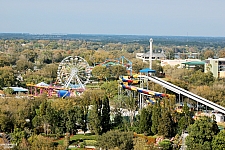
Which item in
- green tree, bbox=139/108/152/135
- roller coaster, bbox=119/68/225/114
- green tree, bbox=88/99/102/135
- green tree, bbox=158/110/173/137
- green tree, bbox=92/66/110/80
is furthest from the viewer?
green tree, bbox=92/66/110/80

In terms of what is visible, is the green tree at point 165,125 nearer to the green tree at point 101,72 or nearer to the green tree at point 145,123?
the green tree at point 145,123

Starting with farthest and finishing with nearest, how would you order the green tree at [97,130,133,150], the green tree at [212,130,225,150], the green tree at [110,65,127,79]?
the green tree at [110,65,127,79], the green tree at [97,130,133,150], the green tree at [212,130,225,150]

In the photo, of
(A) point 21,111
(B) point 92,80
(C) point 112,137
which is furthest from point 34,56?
(C) point 112,137

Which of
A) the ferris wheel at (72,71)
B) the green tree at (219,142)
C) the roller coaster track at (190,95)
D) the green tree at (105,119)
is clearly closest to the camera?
the green tree at (219,142)

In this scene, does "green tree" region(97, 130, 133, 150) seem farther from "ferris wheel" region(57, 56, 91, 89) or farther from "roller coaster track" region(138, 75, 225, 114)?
"ferris wheel" region(57, 56, 91, 89)

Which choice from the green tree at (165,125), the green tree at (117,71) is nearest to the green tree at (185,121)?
the green tree at (165,125)

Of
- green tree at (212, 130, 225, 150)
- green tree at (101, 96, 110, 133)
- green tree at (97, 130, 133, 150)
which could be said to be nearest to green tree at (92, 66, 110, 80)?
green tree at (101, 96, 110, 133)

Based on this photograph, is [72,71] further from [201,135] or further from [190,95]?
[201,135]

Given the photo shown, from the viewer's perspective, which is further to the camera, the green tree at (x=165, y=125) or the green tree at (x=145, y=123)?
the green tree at (x=145, y=123)

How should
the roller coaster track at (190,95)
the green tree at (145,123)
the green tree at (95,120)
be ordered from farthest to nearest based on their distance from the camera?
the roller coaster track at (190,95) < the green tree at (145,123) < the green tree at (95,120)

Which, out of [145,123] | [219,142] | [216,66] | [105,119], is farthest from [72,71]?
[219,142]
